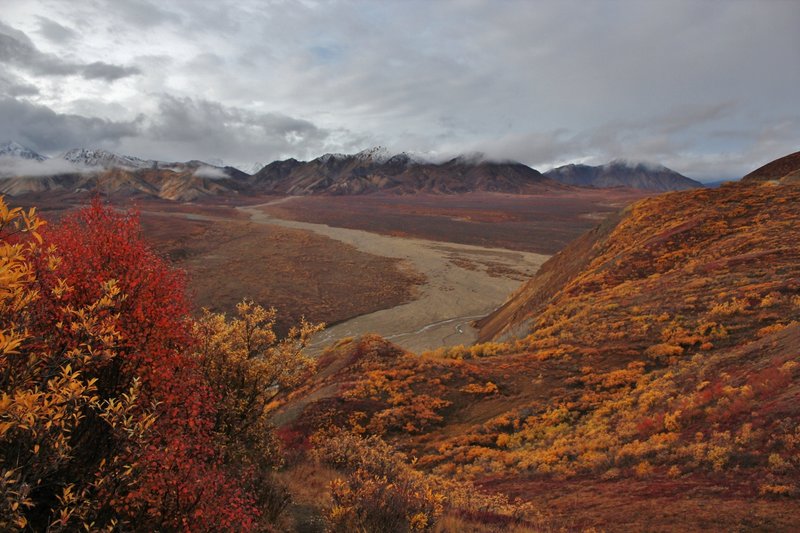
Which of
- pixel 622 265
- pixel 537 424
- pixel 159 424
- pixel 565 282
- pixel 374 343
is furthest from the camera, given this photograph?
pixel 565 282

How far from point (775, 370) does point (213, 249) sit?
3037 inches

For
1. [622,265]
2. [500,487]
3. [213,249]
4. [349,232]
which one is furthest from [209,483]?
[349,232]

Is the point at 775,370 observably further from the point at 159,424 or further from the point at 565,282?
the point at 565,282

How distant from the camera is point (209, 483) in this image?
5051mm

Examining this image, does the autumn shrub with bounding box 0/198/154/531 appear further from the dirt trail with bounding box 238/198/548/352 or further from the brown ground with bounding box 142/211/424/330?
the brown ground with bounding box 142/211/424/330

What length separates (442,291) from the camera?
5312 centimetres

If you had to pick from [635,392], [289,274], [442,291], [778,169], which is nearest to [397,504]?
[635,392]

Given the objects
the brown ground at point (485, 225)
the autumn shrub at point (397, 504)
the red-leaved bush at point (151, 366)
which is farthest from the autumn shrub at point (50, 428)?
the brown ground at point (485, 225)

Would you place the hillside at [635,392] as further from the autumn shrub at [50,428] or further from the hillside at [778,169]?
the hillside at [778,169]

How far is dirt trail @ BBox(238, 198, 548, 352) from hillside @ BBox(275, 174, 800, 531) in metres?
11.2

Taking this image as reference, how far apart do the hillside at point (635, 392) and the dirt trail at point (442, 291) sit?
11.2 meters

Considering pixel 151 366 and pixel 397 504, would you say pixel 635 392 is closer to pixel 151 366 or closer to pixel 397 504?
pixel 397 504

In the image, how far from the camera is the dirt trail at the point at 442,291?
1505 inches

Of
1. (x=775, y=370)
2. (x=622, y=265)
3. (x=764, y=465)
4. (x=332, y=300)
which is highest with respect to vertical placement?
(x=622, y=265)
